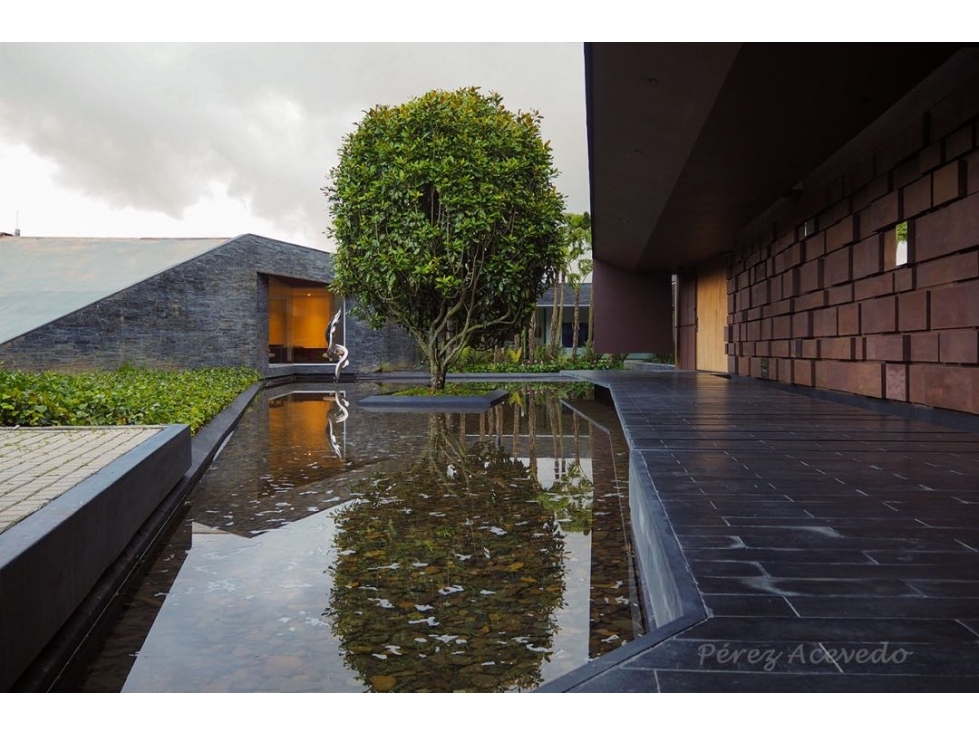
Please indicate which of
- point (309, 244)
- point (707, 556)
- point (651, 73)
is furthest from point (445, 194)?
point (309, 244)

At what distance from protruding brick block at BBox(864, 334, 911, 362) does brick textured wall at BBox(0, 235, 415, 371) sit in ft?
51.4

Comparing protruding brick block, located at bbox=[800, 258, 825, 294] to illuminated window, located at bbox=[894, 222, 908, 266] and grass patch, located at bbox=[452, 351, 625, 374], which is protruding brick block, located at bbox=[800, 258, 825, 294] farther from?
grass patch, located at bbox=[452, 351, 625, 374]

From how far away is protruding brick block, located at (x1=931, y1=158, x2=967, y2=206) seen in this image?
638cm

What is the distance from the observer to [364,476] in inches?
270

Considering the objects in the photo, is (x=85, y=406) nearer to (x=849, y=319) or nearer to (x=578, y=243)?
(x=849, y=319)

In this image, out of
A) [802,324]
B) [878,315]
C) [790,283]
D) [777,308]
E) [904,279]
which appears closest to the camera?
[904,279]

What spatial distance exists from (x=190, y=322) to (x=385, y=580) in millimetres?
18725

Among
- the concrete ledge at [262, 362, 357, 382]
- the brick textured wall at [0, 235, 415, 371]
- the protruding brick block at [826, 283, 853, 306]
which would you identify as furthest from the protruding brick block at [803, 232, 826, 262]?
the concrete ledge at [262, 362, 357, 382]

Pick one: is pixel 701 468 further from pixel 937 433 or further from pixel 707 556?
pixel 937 433

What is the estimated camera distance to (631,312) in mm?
23078

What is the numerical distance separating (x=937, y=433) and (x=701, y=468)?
9.25 feet

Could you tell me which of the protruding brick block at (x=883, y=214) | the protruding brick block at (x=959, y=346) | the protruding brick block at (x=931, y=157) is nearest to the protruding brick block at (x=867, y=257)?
the protruding brick block at (x=883, y=214)

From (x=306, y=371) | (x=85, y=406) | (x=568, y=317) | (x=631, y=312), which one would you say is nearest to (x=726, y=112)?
(x=85, y=406)
